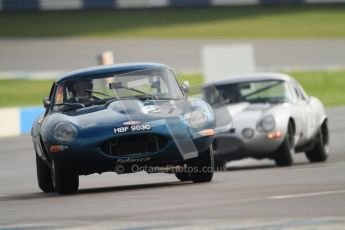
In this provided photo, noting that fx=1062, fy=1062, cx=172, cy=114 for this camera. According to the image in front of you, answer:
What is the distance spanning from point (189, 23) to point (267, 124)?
24.1 m

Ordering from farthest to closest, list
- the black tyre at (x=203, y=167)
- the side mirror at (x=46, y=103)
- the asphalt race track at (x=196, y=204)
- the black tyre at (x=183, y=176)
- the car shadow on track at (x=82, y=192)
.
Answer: the side mirror at (x=46, y=103)
the black tyre at (x=183, y=176)
the black tyre at (x=203, y=167)
the car shadow on track at (x=82, y=192)
the asphalt race track at (x=196, y=204)

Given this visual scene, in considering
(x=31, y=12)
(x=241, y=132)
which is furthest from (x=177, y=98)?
(x=31, y=12)

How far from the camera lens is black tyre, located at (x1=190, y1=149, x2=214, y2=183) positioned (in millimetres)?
10289

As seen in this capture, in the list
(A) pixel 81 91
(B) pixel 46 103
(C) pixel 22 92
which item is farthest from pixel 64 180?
(C) pixel 22 92

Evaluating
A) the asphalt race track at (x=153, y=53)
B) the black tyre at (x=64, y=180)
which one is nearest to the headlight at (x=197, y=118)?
the black tyre at (x=64, y=180)

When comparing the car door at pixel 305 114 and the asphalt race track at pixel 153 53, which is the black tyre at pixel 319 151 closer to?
the car door at pixel 305 114

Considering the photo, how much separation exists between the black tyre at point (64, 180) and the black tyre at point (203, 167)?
3.77ft

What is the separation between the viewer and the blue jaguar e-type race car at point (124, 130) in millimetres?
9805

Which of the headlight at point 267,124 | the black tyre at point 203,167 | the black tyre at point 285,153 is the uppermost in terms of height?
the black tyre at point 203,167

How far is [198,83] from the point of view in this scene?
1172 inches

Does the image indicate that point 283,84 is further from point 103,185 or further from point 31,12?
point 31,12

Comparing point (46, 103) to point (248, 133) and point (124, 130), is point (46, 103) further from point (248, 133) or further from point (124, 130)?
point (248, 133)

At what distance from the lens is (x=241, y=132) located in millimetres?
14203

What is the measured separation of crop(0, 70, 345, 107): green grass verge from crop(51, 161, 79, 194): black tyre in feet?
55.1
